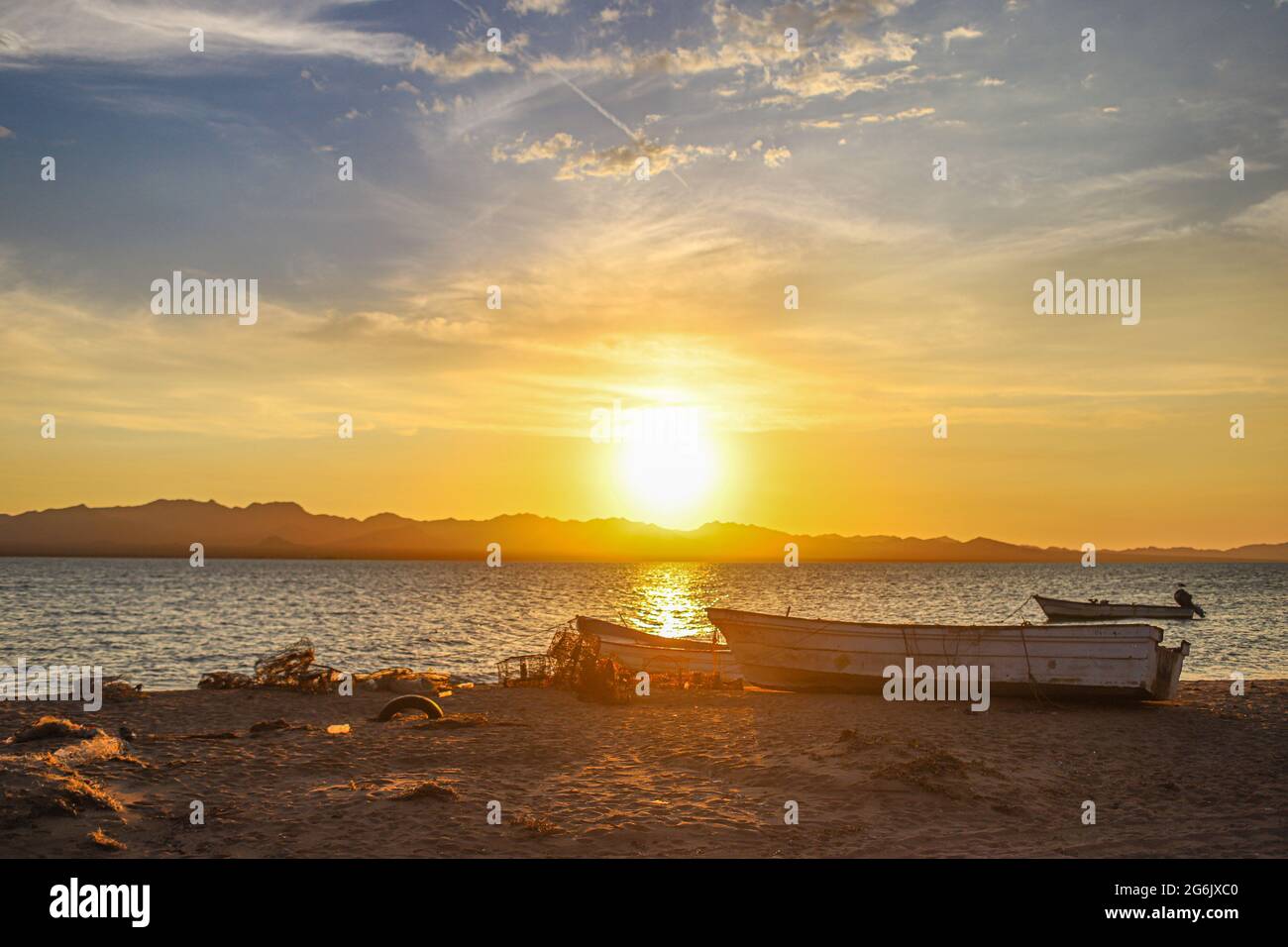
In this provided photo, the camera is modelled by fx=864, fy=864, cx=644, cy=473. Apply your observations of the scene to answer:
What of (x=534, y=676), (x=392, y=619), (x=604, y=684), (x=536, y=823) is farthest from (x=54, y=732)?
(x=392, y=619)

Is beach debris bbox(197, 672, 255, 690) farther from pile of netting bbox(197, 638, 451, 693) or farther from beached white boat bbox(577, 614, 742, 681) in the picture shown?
beached white boat bbox(577, 614, 742, 681)

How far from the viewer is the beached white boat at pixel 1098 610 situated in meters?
57.1

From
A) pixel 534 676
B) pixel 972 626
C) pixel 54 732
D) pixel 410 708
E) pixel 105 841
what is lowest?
pixel 534 676

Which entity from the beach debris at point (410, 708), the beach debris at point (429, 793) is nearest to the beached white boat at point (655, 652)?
the beach debris at point (410, 708)

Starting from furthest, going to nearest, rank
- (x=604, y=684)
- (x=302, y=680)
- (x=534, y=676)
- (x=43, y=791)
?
(x=534, y=676) → (x=302, y=680) → (x=604, y=684) → (x=43, y=791)

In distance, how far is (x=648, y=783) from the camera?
14742mm

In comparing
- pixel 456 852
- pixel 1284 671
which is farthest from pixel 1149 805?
pixel 1284 671

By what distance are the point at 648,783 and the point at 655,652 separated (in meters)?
16.0

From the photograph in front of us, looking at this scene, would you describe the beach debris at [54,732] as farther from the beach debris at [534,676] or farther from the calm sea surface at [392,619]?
the calm sea surface at [392,619]

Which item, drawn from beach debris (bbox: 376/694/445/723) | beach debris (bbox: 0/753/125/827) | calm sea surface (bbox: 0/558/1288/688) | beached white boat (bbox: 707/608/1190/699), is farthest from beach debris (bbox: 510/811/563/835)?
calm sea surface (bbox: 0/558/1288/688)

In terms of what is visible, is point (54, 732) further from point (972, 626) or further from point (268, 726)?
point (972, 626)

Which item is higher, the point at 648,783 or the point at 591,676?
the point at 648,783
